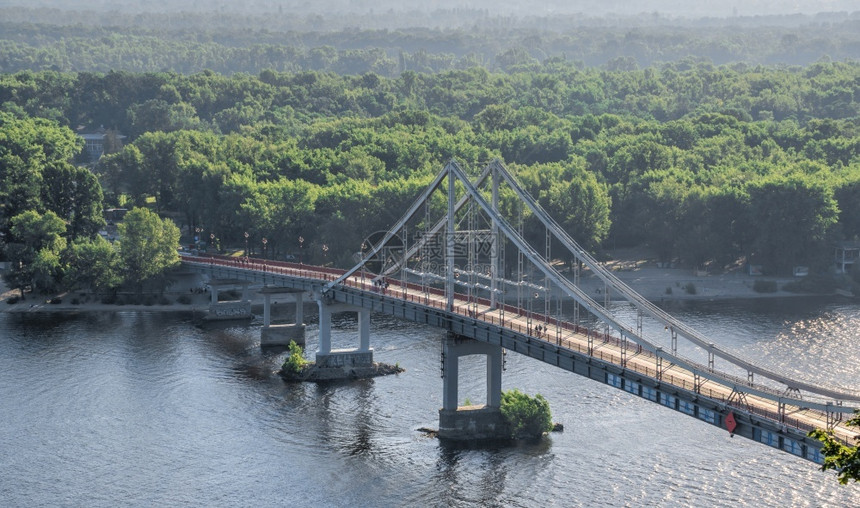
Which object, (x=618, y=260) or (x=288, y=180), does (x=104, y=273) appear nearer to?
(x=288, y=180)

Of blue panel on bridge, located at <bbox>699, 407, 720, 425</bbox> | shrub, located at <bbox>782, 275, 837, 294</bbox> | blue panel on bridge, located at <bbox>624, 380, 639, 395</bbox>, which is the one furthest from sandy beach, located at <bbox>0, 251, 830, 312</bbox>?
blue panel on bridge, located at <bbox>699, 407, 720, 425</bbox>

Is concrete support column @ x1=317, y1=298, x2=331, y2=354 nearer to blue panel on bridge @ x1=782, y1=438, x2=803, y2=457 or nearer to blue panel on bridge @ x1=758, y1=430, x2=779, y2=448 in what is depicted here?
blue panel on bridge @ x1=758, y1=430, x2=779, y2=448

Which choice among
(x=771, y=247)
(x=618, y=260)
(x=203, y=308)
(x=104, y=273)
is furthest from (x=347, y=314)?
(x=771, y=247)

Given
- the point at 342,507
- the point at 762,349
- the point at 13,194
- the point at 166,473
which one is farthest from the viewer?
the point at 13,194

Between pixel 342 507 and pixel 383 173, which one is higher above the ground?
pixel 383 173

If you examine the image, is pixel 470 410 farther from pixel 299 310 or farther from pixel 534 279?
pixel 534 279

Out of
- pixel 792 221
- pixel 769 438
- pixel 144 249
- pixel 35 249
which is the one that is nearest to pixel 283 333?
pixel 144 249
